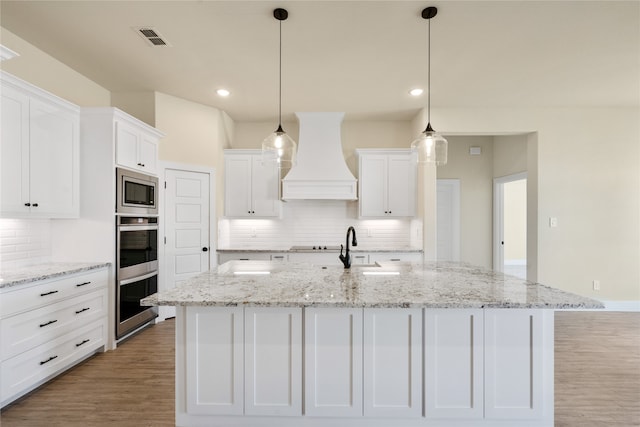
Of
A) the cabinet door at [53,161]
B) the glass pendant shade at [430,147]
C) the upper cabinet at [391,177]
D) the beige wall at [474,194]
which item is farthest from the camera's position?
the beige wall at [474,194]

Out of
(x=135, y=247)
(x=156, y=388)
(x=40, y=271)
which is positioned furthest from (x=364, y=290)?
(x=135, y=247)

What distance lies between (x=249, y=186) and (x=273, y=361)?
3.36m

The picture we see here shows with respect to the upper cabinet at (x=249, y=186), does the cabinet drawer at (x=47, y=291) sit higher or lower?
lower

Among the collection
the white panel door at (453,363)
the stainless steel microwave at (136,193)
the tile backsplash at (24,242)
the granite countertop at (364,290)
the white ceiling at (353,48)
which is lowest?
the white panel door at (453,363)

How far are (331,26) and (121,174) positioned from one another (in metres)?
2.45

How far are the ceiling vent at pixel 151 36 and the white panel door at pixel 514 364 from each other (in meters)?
3.26

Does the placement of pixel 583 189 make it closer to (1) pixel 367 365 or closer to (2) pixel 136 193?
(1) pixel 367 365

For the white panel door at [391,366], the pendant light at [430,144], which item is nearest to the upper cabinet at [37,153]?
the white panel door at [391,366]

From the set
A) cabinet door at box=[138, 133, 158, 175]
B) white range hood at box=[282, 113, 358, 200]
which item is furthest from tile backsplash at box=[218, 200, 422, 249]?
cabinet door at box=[138, 133, 158, 175]

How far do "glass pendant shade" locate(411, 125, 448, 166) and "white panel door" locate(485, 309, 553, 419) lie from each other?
4.18 ft

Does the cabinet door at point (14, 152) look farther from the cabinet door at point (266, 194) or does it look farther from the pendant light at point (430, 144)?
the pendant light at point (430, 144)

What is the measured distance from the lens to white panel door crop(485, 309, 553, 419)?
1.81 metres

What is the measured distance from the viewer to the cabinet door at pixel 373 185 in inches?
190

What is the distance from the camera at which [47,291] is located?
249 cm
